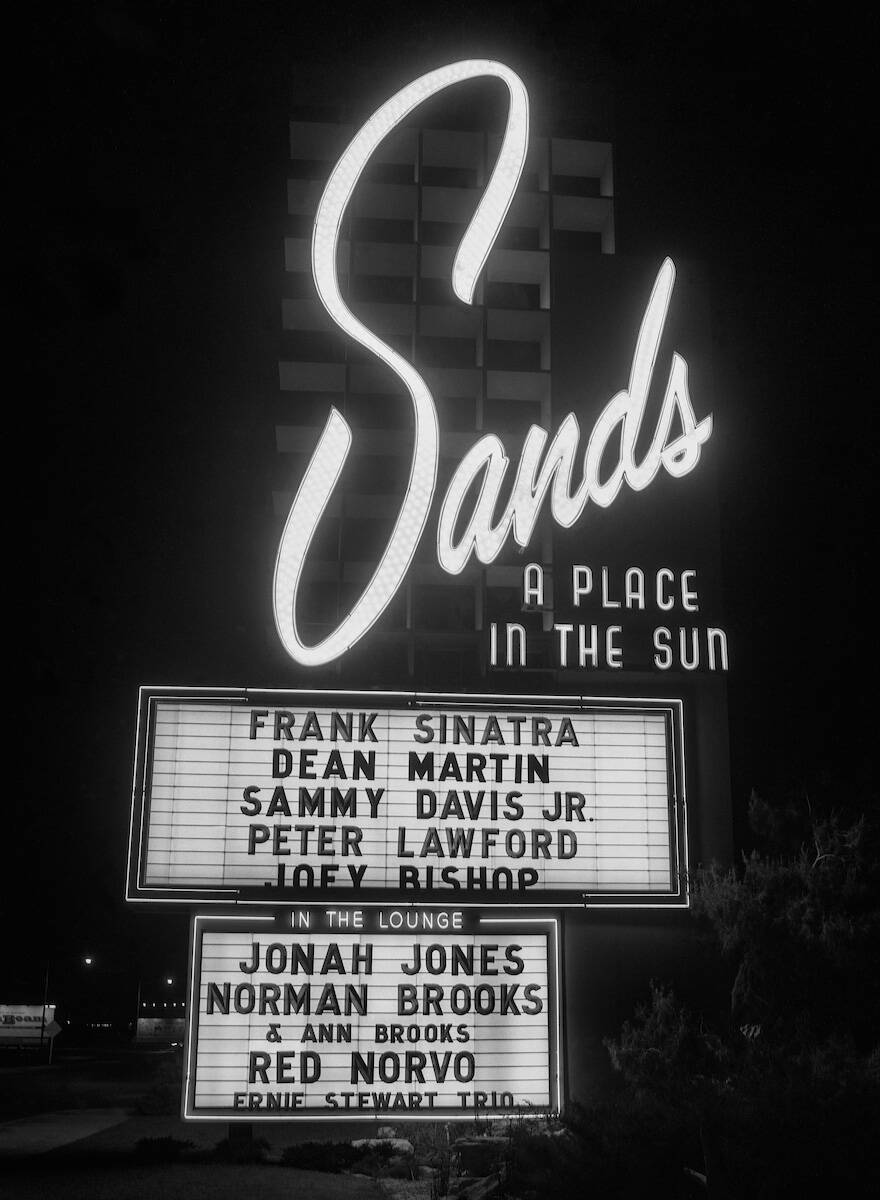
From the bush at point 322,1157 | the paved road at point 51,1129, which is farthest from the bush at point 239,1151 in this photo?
the paved road at point 51,1129

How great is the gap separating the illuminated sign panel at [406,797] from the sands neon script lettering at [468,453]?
1241mm

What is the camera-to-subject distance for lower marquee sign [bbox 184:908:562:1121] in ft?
45.1

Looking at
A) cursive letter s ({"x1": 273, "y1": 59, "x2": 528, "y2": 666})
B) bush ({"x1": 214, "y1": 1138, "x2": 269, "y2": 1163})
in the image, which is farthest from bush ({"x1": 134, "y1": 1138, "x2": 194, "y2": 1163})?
cursive letter s ({"x1": 273, "y1": 59, "x2": 528, "y2": 666})

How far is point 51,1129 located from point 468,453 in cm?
1323

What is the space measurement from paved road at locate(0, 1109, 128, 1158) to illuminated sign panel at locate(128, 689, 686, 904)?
5.19 m

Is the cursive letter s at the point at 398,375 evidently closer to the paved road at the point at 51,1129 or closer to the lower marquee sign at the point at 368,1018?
the lower marquee sign at the point at 368,1018

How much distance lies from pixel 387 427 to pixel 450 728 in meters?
17.4

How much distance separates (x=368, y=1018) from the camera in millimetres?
14062

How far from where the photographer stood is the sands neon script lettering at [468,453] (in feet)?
47.2

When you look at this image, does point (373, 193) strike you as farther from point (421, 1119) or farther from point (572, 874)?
point (421, 1119)

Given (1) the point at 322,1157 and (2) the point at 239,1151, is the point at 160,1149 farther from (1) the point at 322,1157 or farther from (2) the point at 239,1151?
(1) the point at 322,1157

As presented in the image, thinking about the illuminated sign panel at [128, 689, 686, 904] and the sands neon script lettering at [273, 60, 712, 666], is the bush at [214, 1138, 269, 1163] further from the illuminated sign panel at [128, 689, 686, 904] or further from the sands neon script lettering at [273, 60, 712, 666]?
the sands neon script lettering at [273, 60, 712, 666]

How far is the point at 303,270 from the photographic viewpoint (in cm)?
2762

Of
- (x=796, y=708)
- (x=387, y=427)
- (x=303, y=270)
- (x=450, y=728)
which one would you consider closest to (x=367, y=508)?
(x=387, y=427)
